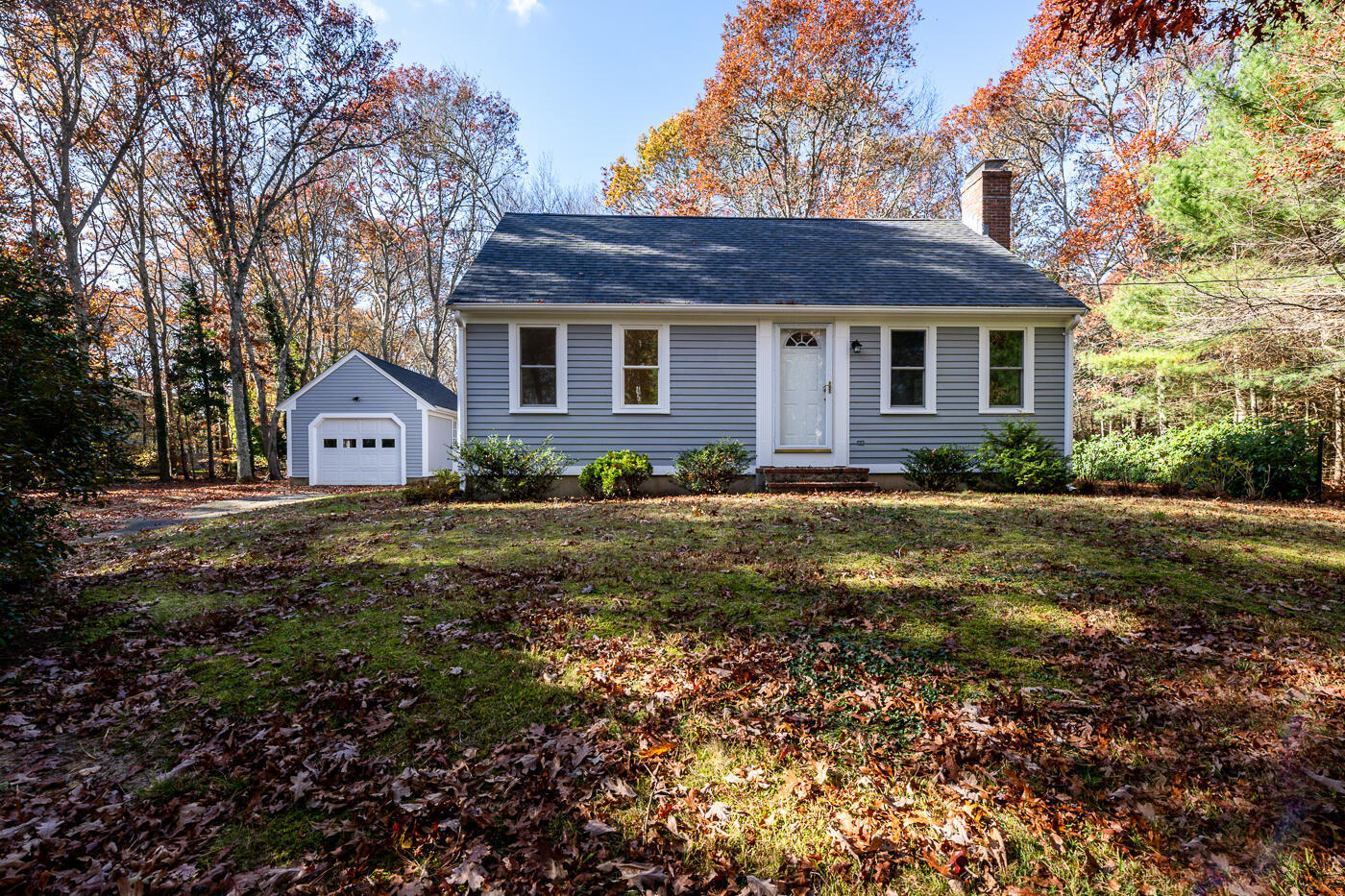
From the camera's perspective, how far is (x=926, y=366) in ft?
37.2

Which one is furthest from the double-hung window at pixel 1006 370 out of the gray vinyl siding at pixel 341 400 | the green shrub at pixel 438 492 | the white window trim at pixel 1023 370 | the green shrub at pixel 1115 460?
the gray vinyl siding at pixel 341 400

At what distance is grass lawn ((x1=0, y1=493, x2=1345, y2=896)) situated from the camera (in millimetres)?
2125

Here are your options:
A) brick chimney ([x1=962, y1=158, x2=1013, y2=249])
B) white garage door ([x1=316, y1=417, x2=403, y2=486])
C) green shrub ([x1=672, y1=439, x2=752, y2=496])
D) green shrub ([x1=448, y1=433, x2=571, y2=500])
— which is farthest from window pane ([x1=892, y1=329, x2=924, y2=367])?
white garage door ([x1=316, y1=417, x2=403, y2=486])

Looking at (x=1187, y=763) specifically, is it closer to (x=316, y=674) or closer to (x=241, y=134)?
(x=316, y=674)

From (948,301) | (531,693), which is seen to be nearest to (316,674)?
(531,693)

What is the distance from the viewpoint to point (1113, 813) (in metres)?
2.30

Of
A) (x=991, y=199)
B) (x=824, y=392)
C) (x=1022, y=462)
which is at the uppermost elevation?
(x=991, y=199)

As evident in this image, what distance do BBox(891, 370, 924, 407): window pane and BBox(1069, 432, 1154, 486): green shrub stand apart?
9.95 ft

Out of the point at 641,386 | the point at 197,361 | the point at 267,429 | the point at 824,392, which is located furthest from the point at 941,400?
the point at 197,361

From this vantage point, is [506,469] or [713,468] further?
[713,468]

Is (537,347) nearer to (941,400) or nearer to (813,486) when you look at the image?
(813,486)

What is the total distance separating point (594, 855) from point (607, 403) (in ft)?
30.6

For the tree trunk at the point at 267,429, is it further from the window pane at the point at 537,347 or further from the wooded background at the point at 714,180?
the window pane at the point at 537,347

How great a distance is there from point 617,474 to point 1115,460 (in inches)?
430
